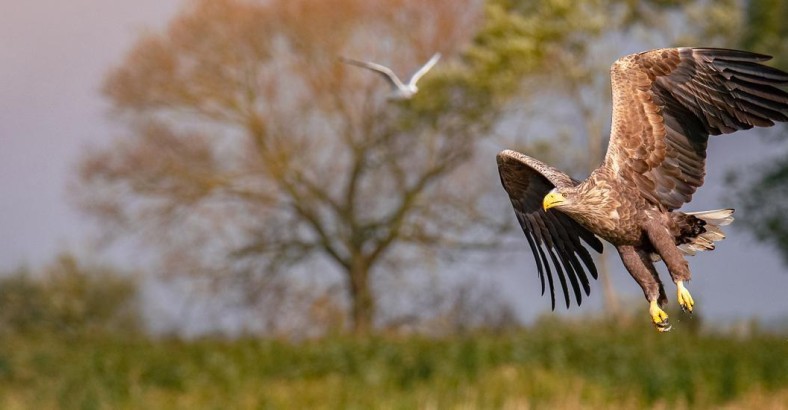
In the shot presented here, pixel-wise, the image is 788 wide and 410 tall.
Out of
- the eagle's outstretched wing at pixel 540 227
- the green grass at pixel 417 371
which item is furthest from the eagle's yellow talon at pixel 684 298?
the green grass at pixel 417 371

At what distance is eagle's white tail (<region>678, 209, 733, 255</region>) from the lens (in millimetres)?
1900

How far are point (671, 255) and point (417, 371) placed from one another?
18.9m

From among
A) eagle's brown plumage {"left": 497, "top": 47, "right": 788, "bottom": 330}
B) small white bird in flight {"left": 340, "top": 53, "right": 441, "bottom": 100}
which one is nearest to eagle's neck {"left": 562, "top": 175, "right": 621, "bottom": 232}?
eagle's brown plumage {"left": 497, "top": 47, "right": 788, "bottom": 330}

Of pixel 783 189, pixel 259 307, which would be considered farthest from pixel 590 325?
pixel 259 307

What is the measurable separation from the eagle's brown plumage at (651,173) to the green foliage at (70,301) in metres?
28.8

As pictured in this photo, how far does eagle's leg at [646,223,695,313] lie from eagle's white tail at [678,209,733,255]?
1.3 inches

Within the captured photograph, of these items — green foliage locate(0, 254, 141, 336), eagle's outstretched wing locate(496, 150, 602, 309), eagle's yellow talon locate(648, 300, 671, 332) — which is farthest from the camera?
green foliage locate(0, 254, 141, 336)

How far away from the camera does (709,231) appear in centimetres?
205

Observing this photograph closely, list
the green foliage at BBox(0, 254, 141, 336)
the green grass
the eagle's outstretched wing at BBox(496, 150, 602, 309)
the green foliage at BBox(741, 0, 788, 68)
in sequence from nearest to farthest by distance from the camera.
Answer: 1. the eagle's outstretched wing at BBox(496, 150, 602, 309)
2. the green grass
3. the green foliage at BBox(741, 0, 788, 68)
4. the green foliage at BBox(0, 254, 141, 336)

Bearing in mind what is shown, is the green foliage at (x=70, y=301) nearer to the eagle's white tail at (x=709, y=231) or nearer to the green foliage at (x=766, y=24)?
the green foliage at (x=766, y=24)

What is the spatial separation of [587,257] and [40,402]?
17.2 metres

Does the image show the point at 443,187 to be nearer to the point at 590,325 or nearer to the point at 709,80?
the point at 590,325

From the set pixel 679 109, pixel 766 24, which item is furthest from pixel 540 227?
pixel 766 24

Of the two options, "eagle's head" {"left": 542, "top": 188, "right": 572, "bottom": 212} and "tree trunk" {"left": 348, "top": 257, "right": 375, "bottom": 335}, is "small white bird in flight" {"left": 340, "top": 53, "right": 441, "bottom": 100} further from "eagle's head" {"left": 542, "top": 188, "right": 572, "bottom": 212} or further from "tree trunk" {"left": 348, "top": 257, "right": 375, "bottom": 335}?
"tree trunk" {"left": 348, "top": 257, "right": 375, "bottom": 335}
